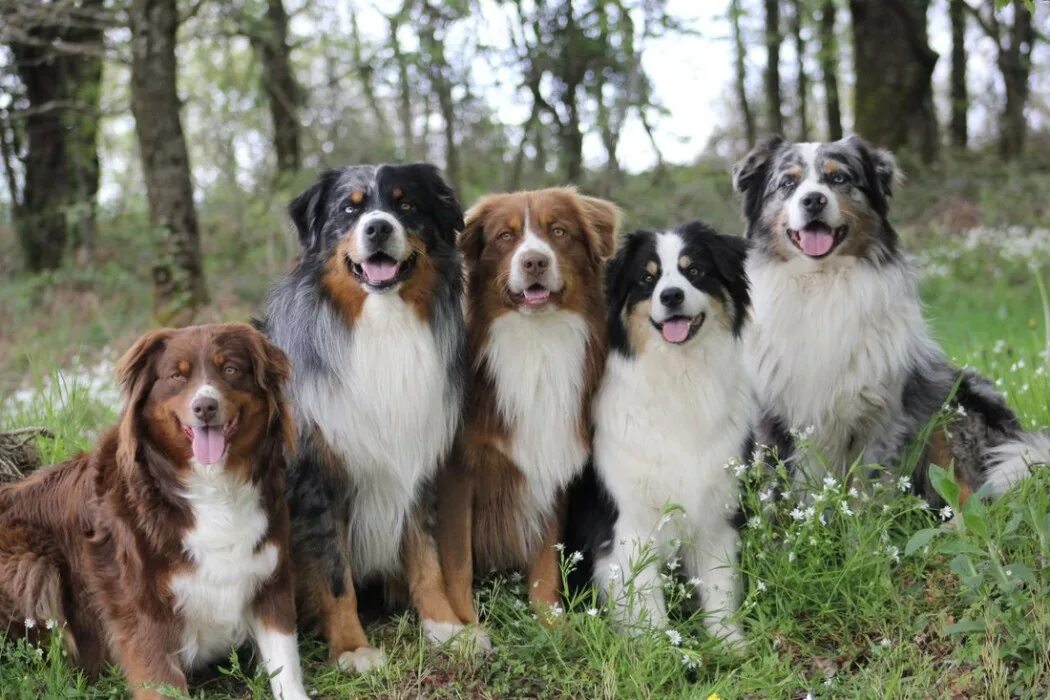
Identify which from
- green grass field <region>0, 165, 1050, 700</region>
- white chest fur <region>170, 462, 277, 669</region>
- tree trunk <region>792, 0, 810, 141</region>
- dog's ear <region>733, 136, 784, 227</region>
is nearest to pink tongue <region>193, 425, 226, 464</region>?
white chest fur <region>170, 462, 277, 669</region>

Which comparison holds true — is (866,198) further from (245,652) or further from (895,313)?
(245,652)

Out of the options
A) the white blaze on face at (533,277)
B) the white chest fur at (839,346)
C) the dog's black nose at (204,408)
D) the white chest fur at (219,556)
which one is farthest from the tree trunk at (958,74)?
the dog's black nose at (204,408)

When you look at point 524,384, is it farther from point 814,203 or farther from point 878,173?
point 878,173

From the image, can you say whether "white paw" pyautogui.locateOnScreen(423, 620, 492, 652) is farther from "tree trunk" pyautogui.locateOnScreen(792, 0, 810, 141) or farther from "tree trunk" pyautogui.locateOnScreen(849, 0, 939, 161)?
"tree trunk" pyautogui.locateOnScreen(792, 0, 810, 141)

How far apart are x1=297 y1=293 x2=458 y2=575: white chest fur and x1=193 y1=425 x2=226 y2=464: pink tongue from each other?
62 centimetres

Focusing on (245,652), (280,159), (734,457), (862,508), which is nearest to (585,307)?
(734,457)

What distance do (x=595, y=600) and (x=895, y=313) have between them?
202 centimetres

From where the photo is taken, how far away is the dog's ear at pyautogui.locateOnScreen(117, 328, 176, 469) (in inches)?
141

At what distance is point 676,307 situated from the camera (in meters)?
4.08

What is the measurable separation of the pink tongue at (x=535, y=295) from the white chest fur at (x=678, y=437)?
448 mm

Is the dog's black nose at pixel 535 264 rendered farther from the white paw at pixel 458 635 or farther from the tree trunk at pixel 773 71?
the tree trunk at pixel 773 71

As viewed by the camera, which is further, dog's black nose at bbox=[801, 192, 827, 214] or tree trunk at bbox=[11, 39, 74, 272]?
tree trunk at bbox=[11, 39, 74, 272]

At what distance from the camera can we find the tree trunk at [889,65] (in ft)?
47.3

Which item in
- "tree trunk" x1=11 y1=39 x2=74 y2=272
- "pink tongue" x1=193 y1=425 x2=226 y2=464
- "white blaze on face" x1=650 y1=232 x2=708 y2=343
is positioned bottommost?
"pink tongue" x1=193 y1=425 x2=226 y2=464
